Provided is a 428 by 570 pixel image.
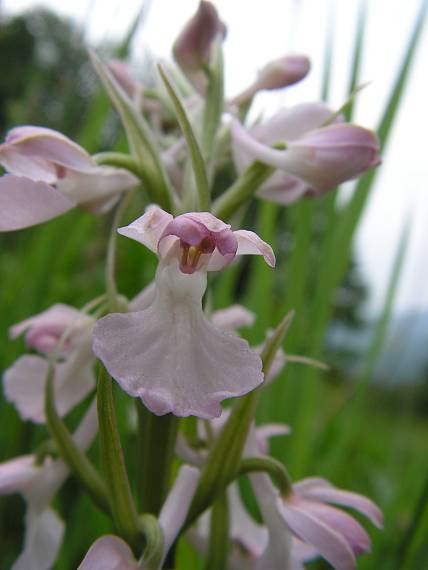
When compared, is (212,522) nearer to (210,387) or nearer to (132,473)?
(210,387)

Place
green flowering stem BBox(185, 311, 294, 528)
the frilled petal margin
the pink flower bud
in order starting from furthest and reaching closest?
the pink flower bud, green flowering stem BBox(185, 311, 294, 528), the frilled petal margin

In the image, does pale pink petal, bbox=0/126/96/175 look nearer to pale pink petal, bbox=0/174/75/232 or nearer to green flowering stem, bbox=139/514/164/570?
pale pink petal, bbox=0/174/75/232

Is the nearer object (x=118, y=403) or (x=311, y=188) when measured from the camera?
(x=311, y=188)

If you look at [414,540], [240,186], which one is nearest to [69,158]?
[240,186]

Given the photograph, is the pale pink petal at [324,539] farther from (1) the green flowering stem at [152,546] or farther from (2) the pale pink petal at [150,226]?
(2) the pale pink petal at [150,226]

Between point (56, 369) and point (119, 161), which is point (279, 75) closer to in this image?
point (119, 161)

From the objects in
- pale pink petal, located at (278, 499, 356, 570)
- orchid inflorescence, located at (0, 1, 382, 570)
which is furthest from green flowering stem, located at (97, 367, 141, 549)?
pale pink petal, located at (278, 499, 356, 570)

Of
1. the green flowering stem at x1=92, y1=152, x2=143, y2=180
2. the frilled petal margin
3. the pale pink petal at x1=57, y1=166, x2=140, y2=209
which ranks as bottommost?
the frilled petal margin
